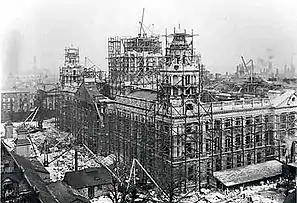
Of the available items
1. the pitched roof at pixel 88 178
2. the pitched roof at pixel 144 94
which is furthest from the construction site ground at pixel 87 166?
the pitched roof at pixel 144 94

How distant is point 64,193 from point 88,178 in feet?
6.16

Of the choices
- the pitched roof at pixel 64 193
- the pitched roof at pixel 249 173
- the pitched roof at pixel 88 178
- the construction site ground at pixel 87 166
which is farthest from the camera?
the pitched roof at pixel 249 173

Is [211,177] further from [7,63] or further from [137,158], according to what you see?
[7,63]

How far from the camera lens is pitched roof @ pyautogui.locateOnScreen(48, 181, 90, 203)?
10012 millimetres

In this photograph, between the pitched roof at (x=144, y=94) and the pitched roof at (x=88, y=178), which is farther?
the pitched roof at (x=144, y=94)

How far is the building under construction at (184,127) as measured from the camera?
1291 cm

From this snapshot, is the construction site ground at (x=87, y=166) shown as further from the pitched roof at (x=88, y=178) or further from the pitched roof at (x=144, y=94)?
the pitched roof at (x=144, y=94)

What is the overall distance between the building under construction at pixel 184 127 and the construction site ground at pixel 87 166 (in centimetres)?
55

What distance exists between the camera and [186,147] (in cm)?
1301

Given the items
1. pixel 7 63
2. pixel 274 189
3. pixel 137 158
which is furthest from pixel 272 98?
pixel 7 63

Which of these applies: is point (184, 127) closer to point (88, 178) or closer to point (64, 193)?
point (88, 178)

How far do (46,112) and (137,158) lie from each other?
1423 cm

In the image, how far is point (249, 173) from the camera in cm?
1339

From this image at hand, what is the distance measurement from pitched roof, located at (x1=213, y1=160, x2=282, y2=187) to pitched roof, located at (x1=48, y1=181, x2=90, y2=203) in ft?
15.6
